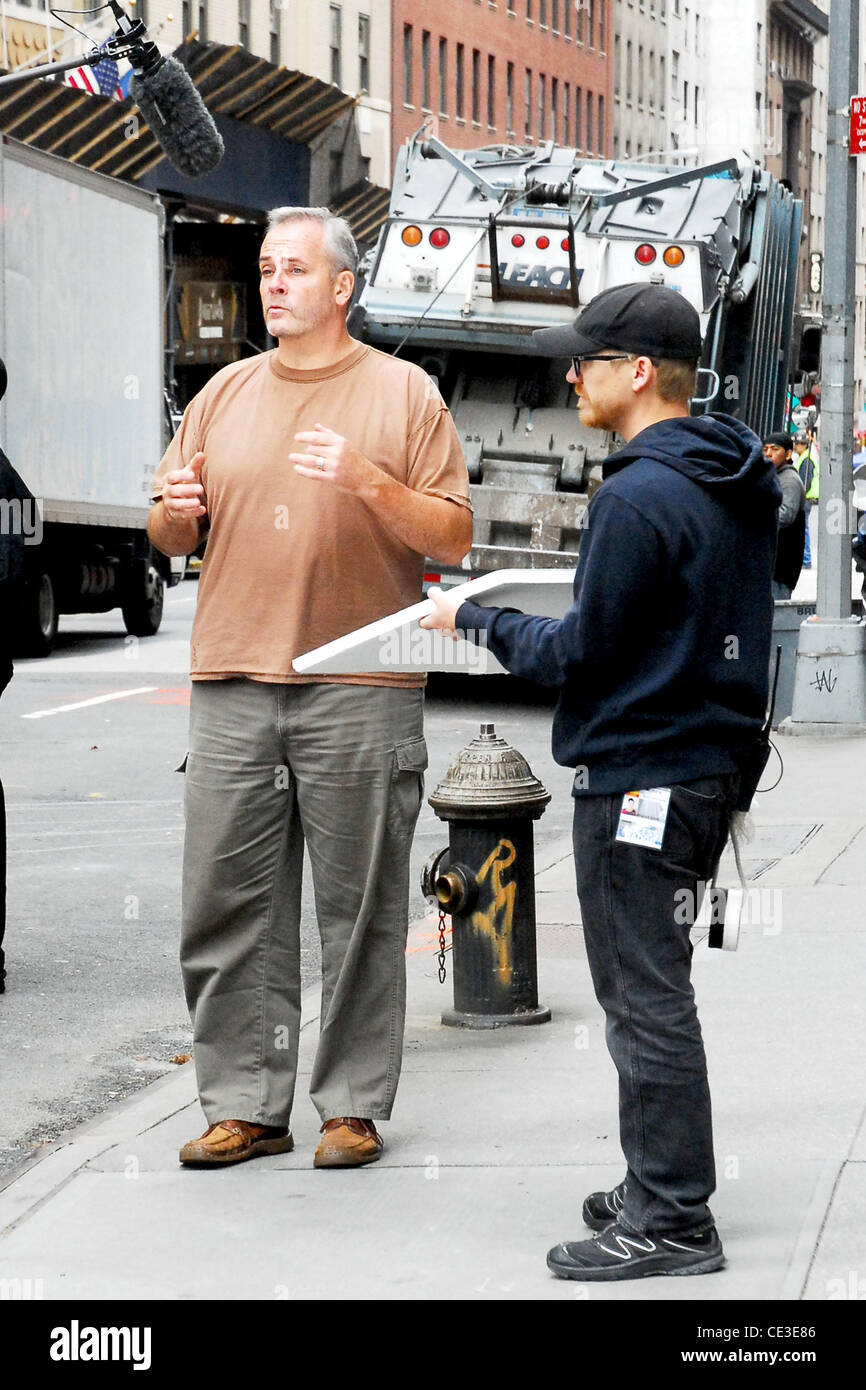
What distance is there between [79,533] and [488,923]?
1436cm

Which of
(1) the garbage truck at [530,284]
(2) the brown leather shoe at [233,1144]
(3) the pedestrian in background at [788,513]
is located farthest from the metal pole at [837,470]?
(2) the brown leather shoe at [233,1144]

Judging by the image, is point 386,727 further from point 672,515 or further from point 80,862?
point 80,862

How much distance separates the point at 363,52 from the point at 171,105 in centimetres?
3597

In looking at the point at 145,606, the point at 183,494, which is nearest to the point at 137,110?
the point at 145,606

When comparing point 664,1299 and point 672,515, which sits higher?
point 672,515

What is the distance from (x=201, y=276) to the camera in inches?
1368

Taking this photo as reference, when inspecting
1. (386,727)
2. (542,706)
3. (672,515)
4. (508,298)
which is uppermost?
(508,298)

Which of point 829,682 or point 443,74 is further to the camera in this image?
point 443,74

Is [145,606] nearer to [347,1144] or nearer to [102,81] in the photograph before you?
[102,81]

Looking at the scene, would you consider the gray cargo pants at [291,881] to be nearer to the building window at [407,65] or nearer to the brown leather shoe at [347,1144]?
the brown leather shoe at [347,1144]

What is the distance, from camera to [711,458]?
428cm

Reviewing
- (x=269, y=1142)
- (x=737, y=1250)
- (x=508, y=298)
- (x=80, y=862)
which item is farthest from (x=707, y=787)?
(x=508, y=298)

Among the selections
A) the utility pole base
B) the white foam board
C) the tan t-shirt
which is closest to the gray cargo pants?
the tan t-shirt

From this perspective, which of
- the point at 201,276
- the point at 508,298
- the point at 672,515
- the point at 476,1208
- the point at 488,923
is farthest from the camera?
the point at 201,276
